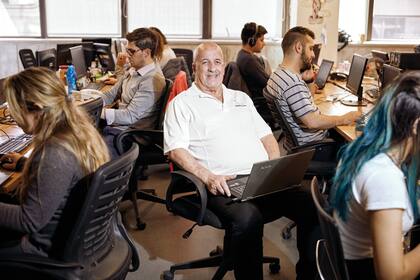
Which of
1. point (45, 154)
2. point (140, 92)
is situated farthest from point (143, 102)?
point (45, 154)

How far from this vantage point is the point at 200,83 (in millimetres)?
2992

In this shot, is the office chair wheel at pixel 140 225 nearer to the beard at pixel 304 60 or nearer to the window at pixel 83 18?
the beard at pixel 304 60

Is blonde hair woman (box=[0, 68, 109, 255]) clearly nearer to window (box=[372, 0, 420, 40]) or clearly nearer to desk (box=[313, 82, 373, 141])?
desk (box=[313, 82, 373, 141])

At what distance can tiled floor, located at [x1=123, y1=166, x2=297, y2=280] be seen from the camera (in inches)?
121

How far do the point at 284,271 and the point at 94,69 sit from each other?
11.0ft

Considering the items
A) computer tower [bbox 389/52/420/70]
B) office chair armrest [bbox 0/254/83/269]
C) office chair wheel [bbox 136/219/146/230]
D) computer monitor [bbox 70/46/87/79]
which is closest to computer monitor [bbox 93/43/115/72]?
computer monitor [bbox 70/46/87/79]

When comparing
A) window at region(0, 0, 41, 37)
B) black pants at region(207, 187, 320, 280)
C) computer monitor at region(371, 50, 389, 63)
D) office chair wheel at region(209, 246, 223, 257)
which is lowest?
office chair wheel at region(209, 246, 223, 257)

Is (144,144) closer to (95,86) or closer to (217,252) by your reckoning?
(217,252)

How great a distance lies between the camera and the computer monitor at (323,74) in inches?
205

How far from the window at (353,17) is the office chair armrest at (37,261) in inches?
268

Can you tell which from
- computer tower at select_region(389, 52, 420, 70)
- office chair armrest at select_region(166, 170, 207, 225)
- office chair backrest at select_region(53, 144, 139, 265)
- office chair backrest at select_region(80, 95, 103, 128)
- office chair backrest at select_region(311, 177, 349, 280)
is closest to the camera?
office chair backrest at select_region(311, 177, 349, 280)

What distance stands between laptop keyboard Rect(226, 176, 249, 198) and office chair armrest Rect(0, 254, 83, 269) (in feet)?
3.16

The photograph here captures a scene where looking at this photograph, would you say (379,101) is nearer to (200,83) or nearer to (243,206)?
(243,206)

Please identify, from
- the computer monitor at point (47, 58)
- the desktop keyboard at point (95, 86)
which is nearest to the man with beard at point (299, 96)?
the desktop keyboard at point (95, 86)
